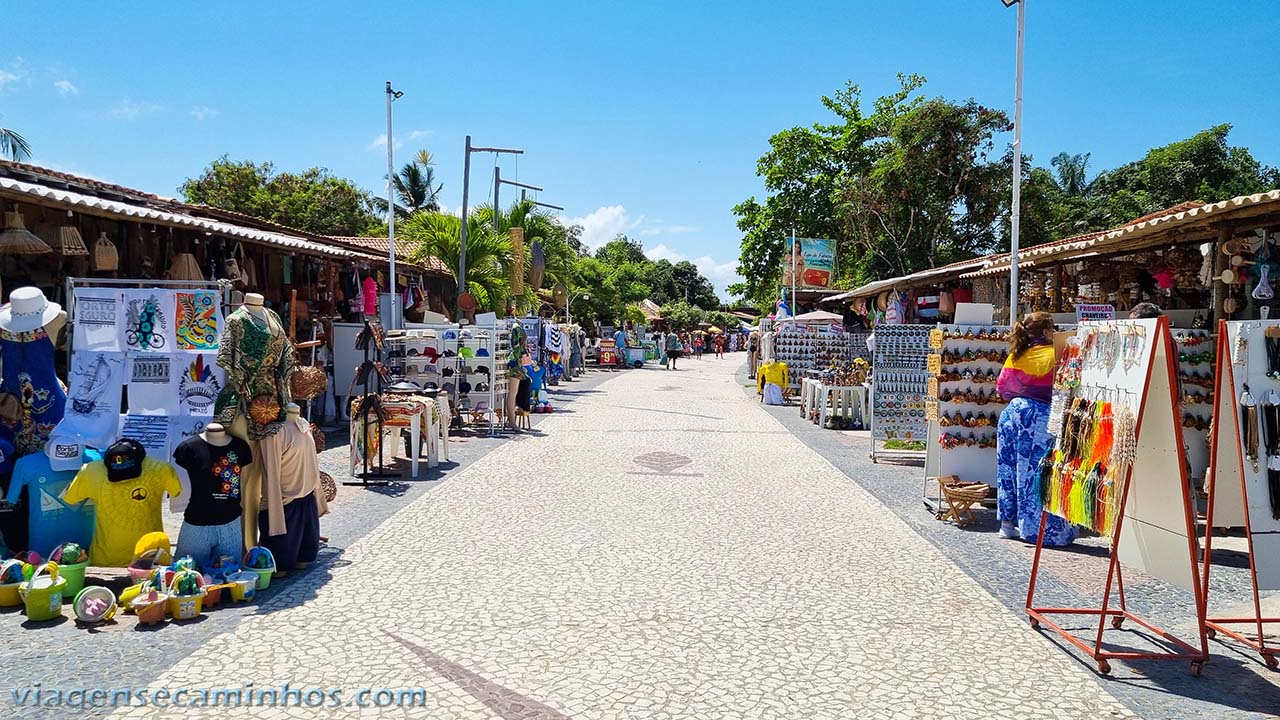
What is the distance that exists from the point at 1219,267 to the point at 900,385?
440 cm

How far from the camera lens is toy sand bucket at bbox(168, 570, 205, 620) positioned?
4.61 metres

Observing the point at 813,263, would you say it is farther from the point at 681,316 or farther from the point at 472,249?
the point at 681,316

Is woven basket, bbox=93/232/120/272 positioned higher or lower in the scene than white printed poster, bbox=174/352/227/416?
higher

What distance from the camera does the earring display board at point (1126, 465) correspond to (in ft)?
13.2

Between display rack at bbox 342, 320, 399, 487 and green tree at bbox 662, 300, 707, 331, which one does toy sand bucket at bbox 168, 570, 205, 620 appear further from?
green tree at bbox 662, 300, 707, 331

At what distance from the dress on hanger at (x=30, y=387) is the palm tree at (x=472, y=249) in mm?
13805

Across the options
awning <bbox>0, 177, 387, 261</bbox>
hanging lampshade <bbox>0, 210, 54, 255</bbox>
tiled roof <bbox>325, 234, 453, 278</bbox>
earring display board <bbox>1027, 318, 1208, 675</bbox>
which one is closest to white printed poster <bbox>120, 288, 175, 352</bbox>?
awning <bbox>0, 177, 387, 261</bbox>

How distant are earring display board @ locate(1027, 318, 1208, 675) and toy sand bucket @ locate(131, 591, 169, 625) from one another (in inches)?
196

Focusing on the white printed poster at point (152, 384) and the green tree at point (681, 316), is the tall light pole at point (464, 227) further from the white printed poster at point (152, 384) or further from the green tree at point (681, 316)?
the green tree at point (681, 316)

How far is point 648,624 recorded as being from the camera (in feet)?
15.3

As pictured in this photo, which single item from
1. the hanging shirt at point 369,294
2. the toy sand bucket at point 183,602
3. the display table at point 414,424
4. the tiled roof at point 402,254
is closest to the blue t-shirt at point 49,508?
the toy sand bucket at point 183,602

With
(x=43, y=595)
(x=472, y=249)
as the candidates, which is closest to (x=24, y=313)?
(x=43, y=595)

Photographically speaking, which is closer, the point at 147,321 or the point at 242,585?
the point at 242,585

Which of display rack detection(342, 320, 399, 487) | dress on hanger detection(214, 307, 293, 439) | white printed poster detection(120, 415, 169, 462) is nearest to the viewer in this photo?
dress on hanger detection(214, 307, 293, 439)
